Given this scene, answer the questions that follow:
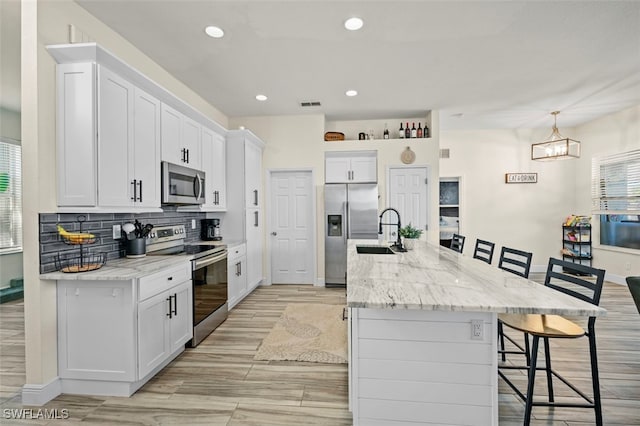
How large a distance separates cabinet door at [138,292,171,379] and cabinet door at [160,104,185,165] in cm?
143

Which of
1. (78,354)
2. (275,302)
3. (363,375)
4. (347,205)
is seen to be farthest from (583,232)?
(78,354)

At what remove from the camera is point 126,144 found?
2451mm

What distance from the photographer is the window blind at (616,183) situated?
198 inches

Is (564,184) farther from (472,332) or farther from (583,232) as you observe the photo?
(472,332)

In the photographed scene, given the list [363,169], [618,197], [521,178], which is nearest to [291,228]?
[363,169]

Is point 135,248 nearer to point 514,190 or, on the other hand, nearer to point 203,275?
point 203,275

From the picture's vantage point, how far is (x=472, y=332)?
4.98ft

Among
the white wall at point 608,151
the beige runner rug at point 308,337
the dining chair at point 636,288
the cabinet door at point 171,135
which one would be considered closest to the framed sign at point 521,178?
the white wall at point 608,151

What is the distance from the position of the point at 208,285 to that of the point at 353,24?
2.94 m

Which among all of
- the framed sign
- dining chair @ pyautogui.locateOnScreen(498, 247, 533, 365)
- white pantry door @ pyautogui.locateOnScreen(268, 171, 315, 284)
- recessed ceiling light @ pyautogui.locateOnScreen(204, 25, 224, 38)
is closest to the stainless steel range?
white pantry door @ pyautogui.locateOnScreen(268, 171, 315, 284)

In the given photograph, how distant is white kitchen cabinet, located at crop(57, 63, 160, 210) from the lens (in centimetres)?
213

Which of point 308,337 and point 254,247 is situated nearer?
point 308,337

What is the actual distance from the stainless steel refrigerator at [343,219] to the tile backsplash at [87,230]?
2.52 m

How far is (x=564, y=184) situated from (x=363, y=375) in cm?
692
